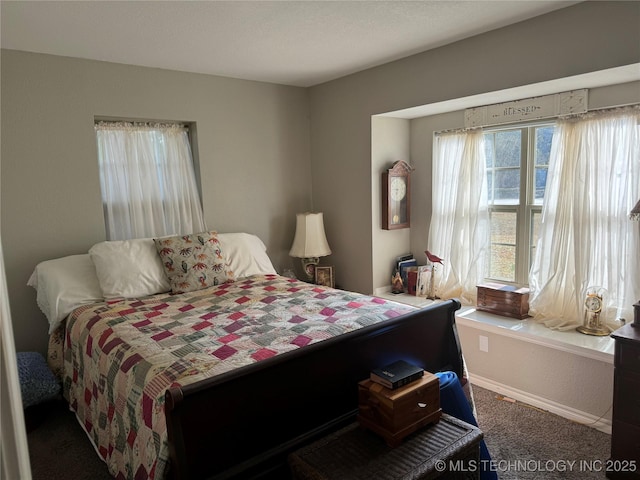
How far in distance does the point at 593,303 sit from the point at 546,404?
699 mm

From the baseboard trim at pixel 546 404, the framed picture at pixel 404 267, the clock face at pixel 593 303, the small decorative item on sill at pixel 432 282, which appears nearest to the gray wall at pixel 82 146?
the framed picture at pixel 404 267

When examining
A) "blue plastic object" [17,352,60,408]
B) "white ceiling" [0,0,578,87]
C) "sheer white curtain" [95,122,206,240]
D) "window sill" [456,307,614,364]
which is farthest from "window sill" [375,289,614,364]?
"blue plastic object" [17,352,60,408]

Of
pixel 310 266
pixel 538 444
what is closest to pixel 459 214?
pixel 310 266

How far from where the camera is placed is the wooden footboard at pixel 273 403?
1420 millimetres

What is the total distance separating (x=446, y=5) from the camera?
90.6 inches

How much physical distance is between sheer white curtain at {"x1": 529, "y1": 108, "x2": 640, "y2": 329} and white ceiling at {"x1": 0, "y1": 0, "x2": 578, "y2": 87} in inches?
33.1

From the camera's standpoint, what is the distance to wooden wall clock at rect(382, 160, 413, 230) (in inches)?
142

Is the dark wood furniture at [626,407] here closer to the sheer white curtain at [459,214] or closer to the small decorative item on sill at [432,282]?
the sheer white curtain at [459,214]

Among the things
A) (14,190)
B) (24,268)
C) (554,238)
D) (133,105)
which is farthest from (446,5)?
(24,268)

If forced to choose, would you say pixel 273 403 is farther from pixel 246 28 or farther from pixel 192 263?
pixel 246 28

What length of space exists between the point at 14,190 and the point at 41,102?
0.61 m

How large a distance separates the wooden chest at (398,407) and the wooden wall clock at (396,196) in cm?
203

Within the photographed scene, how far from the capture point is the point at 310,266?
3914 millimetres

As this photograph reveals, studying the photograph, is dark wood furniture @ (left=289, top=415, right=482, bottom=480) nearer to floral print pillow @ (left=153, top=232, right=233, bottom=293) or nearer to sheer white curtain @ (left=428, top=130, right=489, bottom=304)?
floral print pillow @ (left=153, top=232, right=233, bottom=293)
